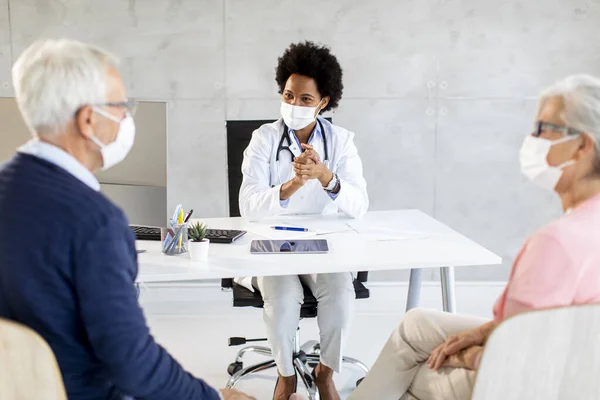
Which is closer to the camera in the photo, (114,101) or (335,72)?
(114,101)

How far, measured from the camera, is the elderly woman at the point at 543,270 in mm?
1307

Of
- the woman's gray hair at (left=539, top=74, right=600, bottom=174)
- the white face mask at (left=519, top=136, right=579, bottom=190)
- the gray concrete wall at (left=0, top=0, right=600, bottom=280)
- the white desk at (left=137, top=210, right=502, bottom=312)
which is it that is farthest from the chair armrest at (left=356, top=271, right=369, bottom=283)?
the woman's gray hair at (left=539, top=74, right=600, bottom=174)

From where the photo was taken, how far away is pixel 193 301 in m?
3.73

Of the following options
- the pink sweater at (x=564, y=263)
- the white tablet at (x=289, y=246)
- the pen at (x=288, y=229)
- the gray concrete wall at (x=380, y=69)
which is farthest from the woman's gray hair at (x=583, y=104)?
the gray concrete wall at (x=380, y=69)

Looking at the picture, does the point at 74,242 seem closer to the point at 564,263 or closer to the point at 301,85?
the point at 564,263

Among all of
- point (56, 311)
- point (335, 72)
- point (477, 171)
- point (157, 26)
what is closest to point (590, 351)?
point (56, 311)

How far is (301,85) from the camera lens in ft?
8.85

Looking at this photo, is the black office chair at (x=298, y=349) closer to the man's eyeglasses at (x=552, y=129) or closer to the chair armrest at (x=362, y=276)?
the chair armrest at (x=362, y=276)

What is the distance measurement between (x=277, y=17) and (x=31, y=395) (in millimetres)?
2801

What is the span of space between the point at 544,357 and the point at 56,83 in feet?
3.37

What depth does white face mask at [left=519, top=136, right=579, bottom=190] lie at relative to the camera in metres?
1.48

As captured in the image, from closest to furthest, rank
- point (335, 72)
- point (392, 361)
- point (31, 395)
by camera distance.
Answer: point (31, 395) < point (392, 361) < point (335, 72)

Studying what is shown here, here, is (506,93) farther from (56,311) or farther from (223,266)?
(56,311)

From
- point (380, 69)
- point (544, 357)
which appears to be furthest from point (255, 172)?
point (544, 357)
